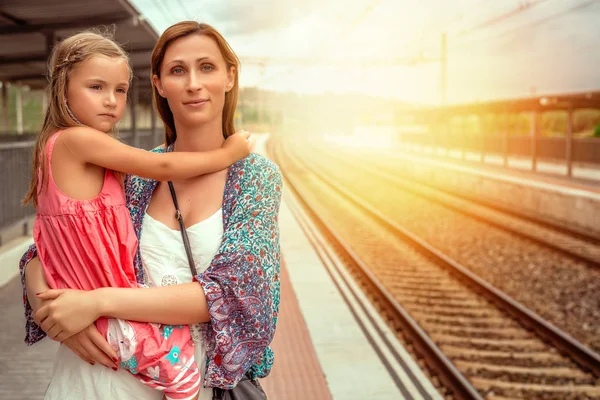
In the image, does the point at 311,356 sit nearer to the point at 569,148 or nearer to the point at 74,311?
the point at 74,311

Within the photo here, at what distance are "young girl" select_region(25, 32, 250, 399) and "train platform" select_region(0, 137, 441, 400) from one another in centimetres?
310

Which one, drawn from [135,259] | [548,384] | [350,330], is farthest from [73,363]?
[548,384]

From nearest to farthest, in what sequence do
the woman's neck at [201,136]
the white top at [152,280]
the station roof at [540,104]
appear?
the white top at [152,280] < the woman's neck at [201,136] < the station roof at [540,104]

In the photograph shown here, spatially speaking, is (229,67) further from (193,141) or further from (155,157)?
(155,157)

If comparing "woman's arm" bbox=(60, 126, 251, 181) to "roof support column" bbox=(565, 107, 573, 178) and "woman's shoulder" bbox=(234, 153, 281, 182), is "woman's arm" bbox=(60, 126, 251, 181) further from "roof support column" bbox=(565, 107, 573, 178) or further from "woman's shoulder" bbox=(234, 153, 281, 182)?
"roof support column" bbox=(565, 107, 573, 178)

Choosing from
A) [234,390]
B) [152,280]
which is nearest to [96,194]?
[152,280]

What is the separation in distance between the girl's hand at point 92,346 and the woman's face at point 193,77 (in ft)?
2.06

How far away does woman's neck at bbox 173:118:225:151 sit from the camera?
6.02ft

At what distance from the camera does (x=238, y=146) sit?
1.77 m

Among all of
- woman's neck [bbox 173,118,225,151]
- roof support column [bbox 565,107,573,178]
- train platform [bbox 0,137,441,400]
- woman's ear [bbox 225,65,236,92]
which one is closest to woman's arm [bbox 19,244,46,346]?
woman's neck [bbox 173,118,225,151]

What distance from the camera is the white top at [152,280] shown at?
5.32ft

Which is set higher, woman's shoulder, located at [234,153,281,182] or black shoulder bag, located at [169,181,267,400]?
woman's shoulder, located at [234,153,281,182]

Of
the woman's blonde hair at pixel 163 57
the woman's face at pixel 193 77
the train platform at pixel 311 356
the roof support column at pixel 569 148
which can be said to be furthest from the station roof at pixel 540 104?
the woman's face at pixel 193 77

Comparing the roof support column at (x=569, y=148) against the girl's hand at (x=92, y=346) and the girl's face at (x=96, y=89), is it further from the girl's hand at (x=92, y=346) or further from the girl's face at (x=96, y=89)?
the girl's hand at (x=92, y=346)
